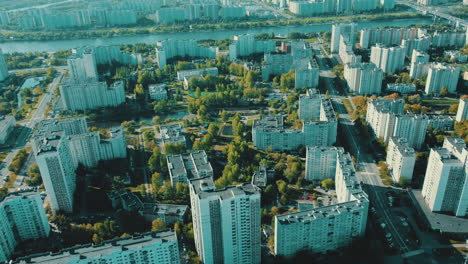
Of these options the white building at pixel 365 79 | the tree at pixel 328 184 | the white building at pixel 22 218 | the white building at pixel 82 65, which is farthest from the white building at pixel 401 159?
the white building at pixel 82 65

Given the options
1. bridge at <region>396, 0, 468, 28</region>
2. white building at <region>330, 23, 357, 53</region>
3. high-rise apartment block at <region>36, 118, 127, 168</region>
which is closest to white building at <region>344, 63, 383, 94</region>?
white building at <region>330, 23, 357, 53</region>

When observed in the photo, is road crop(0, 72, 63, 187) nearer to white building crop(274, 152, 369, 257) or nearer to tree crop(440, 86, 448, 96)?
white building crop(274, 152, 369, 257)

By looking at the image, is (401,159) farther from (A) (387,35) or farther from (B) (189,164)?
(A) (387,35)

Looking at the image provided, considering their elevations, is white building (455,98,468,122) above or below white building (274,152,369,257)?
above

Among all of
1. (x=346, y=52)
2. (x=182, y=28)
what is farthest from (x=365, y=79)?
(x=182, y=28)

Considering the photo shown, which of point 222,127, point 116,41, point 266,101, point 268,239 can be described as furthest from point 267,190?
point 116,41
